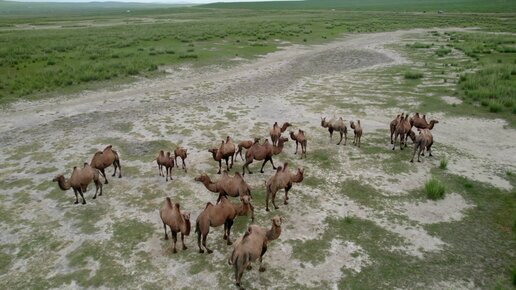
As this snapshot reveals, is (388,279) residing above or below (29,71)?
below

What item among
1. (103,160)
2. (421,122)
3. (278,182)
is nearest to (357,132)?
(421,122)

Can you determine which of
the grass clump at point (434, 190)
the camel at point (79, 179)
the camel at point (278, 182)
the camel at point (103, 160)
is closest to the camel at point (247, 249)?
the camel at point (278, 182)

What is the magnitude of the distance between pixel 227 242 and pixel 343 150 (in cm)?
781

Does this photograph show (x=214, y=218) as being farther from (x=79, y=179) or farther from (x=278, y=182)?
(x=79, y=179)

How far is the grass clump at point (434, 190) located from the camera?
11.3 metres

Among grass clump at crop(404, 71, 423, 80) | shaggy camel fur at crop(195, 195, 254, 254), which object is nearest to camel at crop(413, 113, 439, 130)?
shaggy camel fur at crop(195, 195, 254, 254)

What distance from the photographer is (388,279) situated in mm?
7961

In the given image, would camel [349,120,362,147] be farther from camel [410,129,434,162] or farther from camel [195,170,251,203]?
camel [195,170,251,203]

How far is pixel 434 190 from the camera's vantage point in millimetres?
11336

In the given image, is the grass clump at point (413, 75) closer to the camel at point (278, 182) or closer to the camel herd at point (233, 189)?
the camel herd at point (233, 189)

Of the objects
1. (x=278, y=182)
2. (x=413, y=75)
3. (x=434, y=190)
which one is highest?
(x=413, y=75)

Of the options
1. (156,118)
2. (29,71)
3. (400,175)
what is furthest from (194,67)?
(400,175)

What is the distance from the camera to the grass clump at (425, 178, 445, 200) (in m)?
11.3

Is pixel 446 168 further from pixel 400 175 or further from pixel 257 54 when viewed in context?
pixel 257 54
